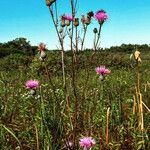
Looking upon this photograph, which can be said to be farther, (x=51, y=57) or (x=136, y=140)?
(x=51, y=57)

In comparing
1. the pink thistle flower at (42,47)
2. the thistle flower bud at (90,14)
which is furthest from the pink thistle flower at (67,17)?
the pink thistle flower at (42,47)

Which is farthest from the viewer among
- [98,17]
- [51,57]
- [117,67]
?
[117,67]

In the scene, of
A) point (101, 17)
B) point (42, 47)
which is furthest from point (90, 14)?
point (42, 47)

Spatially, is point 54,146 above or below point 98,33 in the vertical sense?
below

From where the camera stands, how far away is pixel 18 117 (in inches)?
202

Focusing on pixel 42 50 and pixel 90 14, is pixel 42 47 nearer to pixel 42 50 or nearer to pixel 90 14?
pixel 42 50

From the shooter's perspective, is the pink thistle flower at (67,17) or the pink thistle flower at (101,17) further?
the pink thistle flower at (67,17)

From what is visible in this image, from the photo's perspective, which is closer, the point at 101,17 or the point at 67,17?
the point at 101,17

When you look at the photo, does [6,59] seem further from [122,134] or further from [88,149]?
[88,149]

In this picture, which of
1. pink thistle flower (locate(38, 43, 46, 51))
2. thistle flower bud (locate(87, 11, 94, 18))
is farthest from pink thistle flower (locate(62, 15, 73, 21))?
pink thistle flower (locate(38, 43, 46, 51))

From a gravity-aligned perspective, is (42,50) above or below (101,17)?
below

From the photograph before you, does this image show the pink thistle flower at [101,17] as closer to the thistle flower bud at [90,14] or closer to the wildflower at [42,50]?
the thistle flower bud at [90,14]

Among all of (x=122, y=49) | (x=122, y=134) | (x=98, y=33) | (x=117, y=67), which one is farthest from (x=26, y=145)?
(x=122, y=49)

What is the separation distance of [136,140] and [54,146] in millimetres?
828
